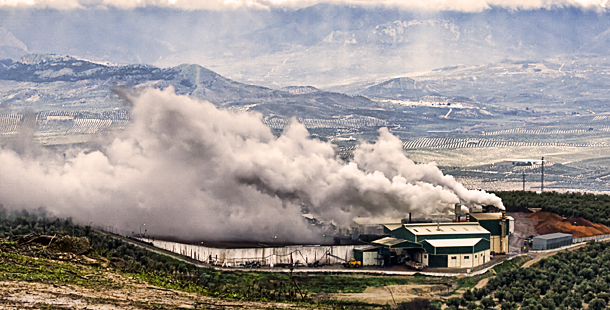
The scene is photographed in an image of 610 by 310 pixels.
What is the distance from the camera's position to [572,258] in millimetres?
85375

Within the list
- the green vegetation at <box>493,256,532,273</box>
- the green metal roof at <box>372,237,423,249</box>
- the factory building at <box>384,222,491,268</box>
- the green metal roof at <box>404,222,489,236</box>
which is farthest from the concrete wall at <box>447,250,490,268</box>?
the green metal roof at <box>372,237,423,249</box>

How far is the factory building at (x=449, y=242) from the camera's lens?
88.9 meters

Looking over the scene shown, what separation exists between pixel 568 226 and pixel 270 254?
38791 millimetres

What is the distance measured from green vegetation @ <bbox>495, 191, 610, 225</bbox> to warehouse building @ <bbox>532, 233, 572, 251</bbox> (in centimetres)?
1026

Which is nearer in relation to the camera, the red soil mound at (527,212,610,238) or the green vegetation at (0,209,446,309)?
the green vegetation at (0,209,446,309)

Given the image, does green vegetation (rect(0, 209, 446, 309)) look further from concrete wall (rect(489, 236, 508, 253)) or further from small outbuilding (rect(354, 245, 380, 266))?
concrete wall (rect(489, 236, 508, 253))

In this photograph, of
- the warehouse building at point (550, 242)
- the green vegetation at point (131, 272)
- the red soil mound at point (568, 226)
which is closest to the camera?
the green vegetation at point (131, 272)

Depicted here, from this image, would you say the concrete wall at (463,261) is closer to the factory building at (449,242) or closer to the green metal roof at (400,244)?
the factory building at (449,242)

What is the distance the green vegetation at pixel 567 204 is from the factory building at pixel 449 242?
19892 millimetres

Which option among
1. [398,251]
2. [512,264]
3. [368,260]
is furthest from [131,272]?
[512,264]

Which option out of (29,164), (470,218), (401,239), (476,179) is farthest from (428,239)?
(476,179)

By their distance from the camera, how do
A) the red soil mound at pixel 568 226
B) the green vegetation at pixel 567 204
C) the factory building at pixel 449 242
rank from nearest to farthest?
the factory building at pixel 449 242
the red soil mound at pixel 568 226
the green vegetation at pixel 567 204

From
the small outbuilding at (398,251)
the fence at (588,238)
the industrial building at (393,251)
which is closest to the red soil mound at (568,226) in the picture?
the fence at (588,238)

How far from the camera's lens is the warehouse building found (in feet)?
316
